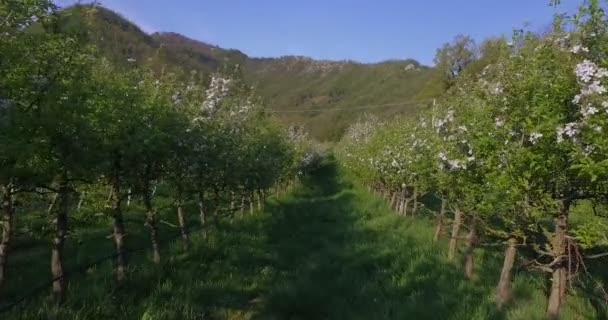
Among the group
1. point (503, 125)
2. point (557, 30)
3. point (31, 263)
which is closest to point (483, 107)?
point (503, 125)

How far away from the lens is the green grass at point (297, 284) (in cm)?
827

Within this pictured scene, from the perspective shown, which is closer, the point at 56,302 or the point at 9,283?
the point at 56,302

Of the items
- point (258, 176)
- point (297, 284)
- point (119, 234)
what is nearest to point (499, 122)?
point (297, 284)

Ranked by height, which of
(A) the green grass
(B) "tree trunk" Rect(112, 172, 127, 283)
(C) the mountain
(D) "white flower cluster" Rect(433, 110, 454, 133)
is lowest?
(A) the green grass

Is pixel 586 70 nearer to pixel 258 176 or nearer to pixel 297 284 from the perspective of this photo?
pixel 297 284

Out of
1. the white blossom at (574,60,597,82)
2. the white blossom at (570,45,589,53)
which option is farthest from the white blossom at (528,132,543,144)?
the white blossom at (570,45,589,53)

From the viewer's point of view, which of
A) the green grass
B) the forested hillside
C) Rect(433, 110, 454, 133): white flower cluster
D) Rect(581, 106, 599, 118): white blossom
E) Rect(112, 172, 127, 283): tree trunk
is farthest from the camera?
Rect(112, 172, 127, 283): tree trunk

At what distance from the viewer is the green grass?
827 cm

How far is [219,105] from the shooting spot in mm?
16391

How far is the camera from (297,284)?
33.3 ft

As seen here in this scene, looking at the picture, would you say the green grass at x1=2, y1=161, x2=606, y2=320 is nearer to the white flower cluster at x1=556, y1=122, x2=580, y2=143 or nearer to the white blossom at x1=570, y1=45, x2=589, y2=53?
the white flower cluster at x1=556, y1=122, x2=580, y2=143

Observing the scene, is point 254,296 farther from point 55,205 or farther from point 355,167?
point 355,167

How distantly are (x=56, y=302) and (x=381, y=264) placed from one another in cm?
740

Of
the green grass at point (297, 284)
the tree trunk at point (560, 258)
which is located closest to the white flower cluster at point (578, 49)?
the tree trunk at point (560, 258)
